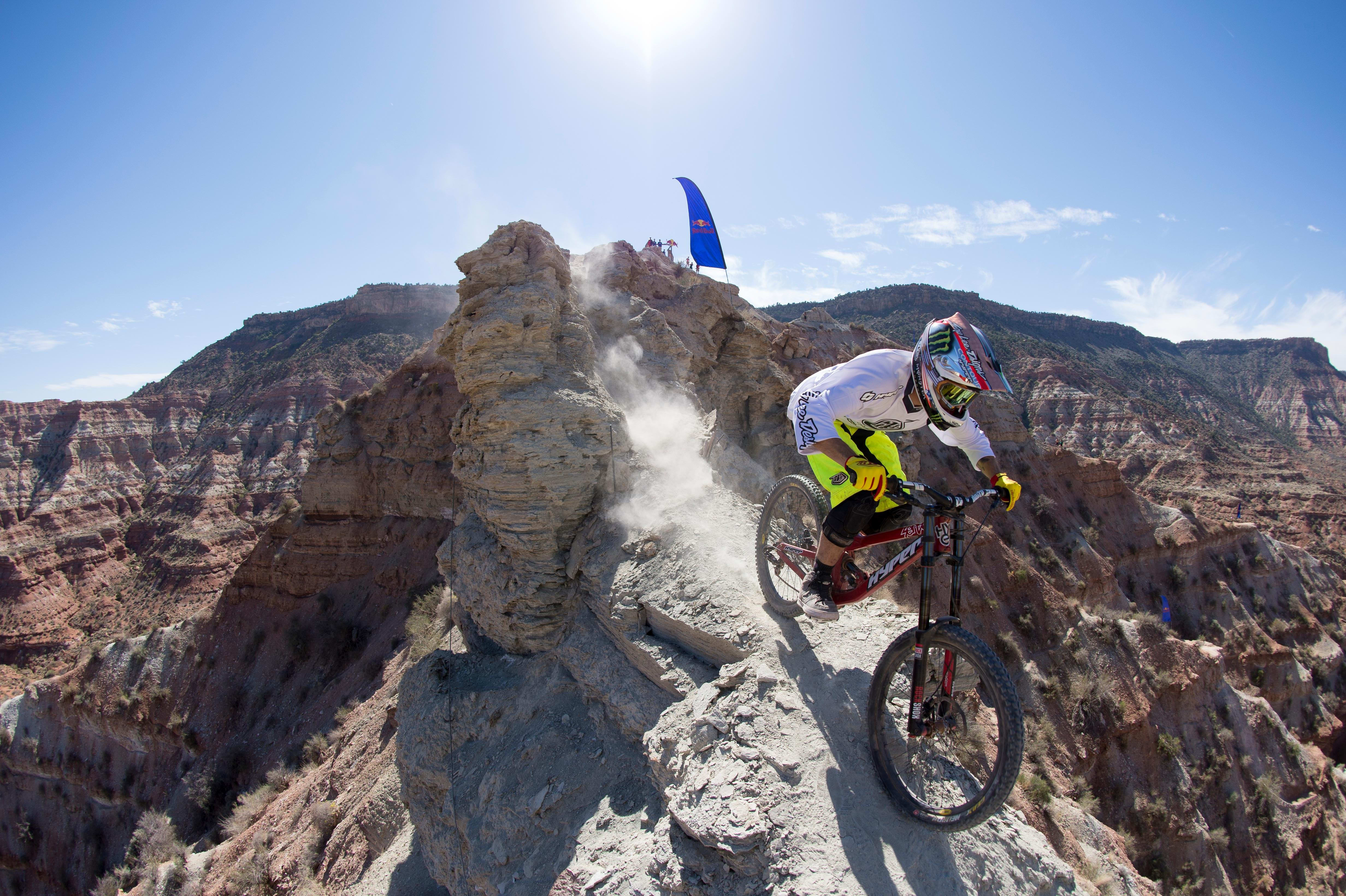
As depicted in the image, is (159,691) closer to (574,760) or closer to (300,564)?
(300,564)

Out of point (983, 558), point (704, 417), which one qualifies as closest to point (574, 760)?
point (704, 417)

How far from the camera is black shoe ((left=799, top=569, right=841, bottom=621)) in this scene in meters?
4.29

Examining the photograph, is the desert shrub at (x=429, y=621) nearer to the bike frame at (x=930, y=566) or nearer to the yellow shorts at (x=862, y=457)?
the yellow shorts at (x=862, y=457)

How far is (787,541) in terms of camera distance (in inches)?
226

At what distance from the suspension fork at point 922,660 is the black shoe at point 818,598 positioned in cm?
82

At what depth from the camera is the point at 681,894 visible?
345 cm

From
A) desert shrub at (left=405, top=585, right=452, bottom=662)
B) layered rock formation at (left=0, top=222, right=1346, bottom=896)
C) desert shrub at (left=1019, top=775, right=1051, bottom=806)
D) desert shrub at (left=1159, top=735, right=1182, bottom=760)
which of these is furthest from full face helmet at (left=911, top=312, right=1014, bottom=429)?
desert shrub at (left=1159, top=735, right=1182, bottom=760)

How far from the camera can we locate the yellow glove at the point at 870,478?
3.58 metres

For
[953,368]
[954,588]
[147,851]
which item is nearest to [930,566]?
[954,588]

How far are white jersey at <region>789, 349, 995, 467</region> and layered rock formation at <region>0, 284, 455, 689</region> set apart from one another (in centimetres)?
3372

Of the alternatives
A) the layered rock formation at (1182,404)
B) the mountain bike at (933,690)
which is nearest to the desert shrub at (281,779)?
the mountain bike at (933,690)

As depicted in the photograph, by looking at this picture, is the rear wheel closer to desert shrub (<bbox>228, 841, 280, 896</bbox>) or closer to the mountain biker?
the mountain biker

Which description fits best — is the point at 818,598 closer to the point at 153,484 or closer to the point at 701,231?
the point at 701,231

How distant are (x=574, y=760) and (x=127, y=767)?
2278cm
